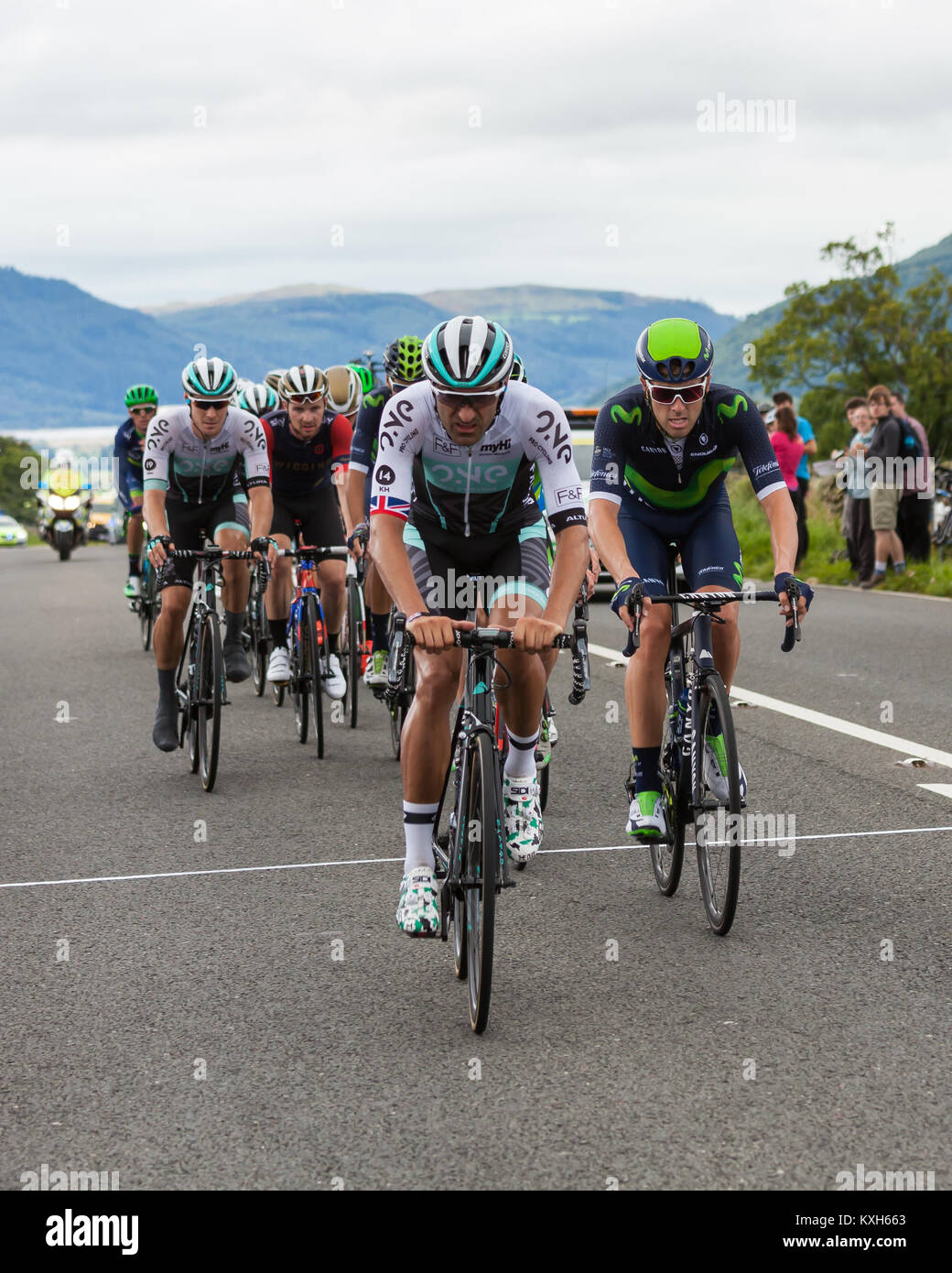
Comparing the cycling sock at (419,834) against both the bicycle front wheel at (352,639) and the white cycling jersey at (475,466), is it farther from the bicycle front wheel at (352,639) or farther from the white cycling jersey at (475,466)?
the bicycle front wheel at (352,639)

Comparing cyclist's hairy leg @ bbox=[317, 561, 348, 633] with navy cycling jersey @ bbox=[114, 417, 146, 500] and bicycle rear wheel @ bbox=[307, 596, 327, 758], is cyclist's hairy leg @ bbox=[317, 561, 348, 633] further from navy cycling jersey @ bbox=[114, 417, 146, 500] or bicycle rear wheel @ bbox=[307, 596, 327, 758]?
navy cycling jersey @ bbox=[114, 417, 146, 500]

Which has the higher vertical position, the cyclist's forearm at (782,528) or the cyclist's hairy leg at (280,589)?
the cyclist's forearm at (782,528)

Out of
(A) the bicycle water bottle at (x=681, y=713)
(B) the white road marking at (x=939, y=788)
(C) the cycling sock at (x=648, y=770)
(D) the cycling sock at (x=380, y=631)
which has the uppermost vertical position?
(D) the cycling sock at (x=380, y=631)

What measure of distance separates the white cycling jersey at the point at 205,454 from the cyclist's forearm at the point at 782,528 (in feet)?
12.7

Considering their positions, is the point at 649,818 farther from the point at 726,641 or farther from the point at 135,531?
the point at 135,531

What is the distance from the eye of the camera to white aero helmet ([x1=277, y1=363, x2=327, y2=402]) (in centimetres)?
1005

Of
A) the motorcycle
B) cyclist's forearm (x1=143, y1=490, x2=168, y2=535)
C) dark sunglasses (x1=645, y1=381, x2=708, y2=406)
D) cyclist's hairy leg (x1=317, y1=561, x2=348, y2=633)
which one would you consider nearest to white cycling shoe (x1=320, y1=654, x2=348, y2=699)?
cyclist's hairy leg (x1=317, y1=561, x2=348, y2=633)

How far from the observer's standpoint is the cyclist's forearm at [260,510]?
891 cm

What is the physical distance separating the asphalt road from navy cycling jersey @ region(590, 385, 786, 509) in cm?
148

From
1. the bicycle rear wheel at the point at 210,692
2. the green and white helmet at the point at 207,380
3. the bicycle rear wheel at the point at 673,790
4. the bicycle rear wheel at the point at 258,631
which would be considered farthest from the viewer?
the bicycle rear wheel at the point at 258,631

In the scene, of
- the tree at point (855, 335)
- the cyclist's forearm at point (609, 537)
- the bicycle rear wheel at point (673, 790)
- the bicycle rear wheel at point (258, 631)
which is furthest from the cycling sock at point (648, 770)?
the tree at point (855, 335)

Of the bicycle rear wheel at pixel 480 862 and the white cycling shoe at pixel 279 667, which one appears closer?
the bicycle rear wheel at pixel 480 862

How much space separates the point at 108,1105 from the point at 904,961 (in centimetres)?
245

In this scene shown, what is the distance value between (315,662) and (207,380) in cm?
172
